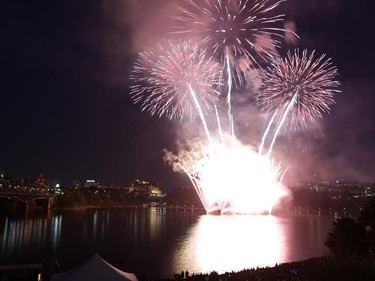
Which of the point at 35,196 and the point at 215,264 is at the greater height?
the point at 35,196

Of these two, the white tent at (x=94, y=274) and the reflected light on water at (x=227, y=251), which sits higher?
the white tent at (x=94, y=274)

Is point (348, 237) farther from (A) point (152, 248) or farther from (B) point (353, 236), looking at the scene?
(A) point (152, 248)

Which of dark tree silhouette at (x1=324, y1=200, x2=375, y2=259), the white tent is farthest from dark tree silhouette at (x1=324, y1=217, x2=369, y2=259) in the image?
the white tent

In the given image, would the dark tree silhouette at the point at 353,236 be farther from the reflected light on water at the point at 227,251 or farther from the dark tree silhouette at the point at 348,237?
the reflected light on water at the point at 227,251

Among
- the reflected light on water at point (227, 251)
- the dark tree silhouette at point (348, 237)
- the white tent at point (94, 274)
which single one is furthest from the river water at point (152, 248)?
the white tent at point (94, 274)

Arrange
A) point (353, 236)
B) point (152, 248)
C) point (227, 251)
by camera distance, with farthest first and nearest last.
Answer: point (152, 248) < point (227, 251) < point (353, 236)

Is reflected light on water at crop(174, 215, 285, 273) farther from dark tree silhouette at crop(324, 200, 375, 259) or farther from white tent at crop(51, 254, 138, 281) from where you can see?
white tent at crop(51, 254, 138, 281)

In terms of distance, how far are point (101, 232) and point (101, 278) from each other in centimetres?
3721

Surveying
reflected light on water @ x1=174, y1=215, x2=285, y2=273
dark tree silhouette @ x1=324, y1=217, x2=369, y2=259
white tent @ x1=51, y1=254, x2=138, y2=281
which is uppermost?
dark tree silhouette @ x1=324, y1=217, x2=369, y2=259

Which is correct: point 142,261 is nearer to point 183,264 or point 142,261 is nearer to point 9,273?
point 183,264

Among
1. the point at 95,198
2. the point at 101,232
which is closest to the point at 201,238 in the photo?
the point at 101,232

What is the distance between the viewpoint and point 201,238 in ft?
149

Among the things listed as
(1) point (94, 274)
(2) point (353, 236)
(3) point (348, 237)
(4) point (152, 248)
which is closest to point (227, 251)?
(4) point (152, 248)

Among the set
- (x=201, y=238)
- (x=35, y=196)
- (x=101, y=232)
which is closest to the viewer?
(x=201, y=238)
